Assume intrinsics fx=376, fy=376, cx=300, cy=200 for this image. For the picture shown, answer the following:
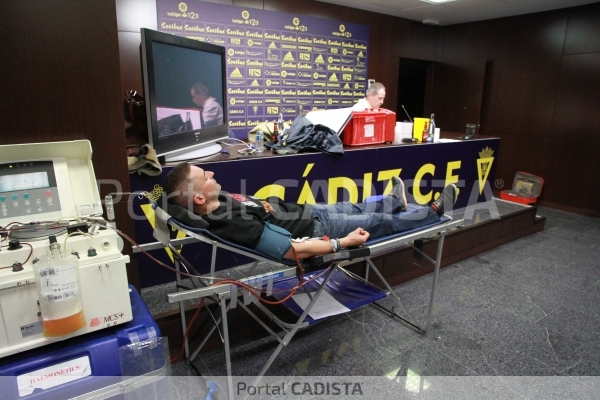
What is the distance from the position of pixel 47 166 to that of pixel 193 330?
1.12 m

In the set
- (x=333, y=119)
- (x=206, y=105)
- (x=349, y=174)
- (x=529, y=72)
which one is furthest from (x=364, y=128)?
(x=529, y=72)

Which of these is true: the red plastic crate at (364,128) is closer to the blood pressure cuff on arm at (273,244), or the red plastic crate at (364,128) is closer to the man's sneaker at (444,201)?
the man's sneaker at (444,201)

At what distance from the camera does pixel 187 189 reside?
68.3 inches

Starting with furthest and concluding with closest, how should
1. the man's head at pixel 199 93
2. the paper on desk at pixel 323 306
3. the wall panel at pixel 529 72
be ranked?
the wall panel at pixel 529 72, the man's head at pixel 199 93, the paper on desk at pixel 323 306

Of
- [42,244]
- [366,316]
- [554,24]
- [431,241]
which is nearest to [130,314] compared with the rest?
[42,244]

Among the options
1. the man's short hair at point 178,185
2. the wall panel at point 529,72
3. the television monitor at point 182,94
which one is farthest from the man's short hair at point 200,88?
the wall panel at point 529,72

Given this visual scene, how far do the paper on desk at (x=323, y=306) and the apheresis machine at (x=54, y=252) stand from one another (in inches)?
35.2

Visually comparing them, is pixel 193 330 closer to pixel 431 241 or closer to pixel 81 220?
pixel 81 220

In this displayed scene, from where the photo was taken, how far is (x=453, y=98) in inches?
247

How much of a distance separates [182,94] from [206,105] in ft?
1.11

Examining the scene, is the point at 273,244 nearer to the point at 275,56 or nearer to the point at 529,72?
the point at 275,56

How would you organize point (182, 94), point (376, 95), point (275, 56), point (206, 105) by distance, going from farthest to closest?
point (275, 56) → point (376, 95) → point (206, 105) → point (182, 94)

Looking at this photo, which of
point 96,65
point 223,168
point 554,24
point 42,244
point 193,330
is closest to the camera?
point 42,244

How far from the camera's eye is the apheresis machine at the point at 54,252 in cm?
117
